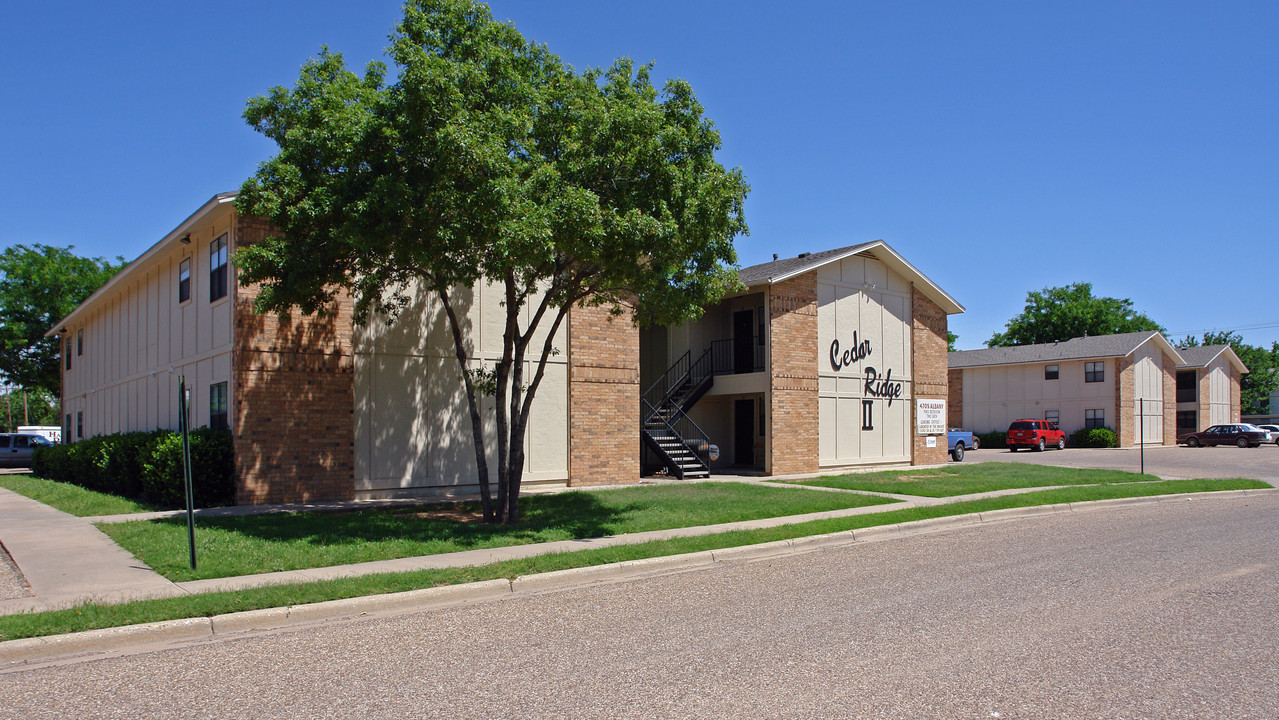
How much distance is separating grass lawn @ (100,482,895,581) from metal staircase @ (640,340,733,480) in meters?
4.62

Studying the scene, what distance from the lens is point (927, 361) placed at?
29203 mm

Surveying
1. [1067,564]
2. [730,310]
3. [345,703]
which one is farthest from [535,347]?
[345,703]

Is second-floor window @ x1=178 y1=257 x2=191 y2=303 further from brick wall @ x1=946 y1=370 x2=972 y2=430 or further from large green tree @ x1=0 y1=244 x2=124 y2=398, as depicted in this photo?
brick wall @ x1=946 y1=370 x2=972 y2=430

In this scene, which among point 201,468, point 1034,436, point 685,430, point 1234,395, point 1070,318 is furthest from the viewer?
point 1070,318

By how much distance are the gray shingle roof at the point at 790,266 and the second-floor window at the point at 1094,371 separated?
94.5ft

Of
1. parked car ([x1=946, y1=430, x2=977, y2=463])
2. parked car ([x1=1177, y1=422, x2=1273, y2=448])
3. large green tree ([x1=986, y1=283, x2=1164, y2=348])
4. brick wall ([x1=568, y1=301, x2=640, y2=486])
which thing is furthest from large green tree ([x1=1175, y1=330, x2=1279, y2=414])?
brick wall ([x1=568, y1=301, x2=640, y2=486])

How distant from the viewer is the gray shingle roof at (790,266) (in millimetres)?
24797

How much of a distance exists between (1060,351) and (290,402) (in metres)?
47.1

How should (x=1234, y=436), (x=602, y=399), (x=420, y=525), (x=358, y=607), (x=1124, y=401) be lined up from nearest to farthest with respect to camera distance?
(x=358, y=607)
(x=420, y=525)
(x=602, y=399)
(x=1124, y=401)
(x=1234, y=436)

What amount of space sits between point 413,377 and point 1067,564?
12.6 metres

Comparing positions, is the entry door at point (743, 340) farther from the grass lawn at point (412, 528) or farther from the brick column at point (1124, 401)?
the brick column at point (1124, 401)

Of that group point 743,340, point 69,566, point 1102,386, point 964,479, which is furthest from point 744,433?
point 1102,386

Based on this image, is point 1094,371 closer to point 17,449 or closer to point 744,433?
point 744,433

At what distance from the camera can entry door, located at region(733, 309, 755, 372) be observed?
88.7ft
